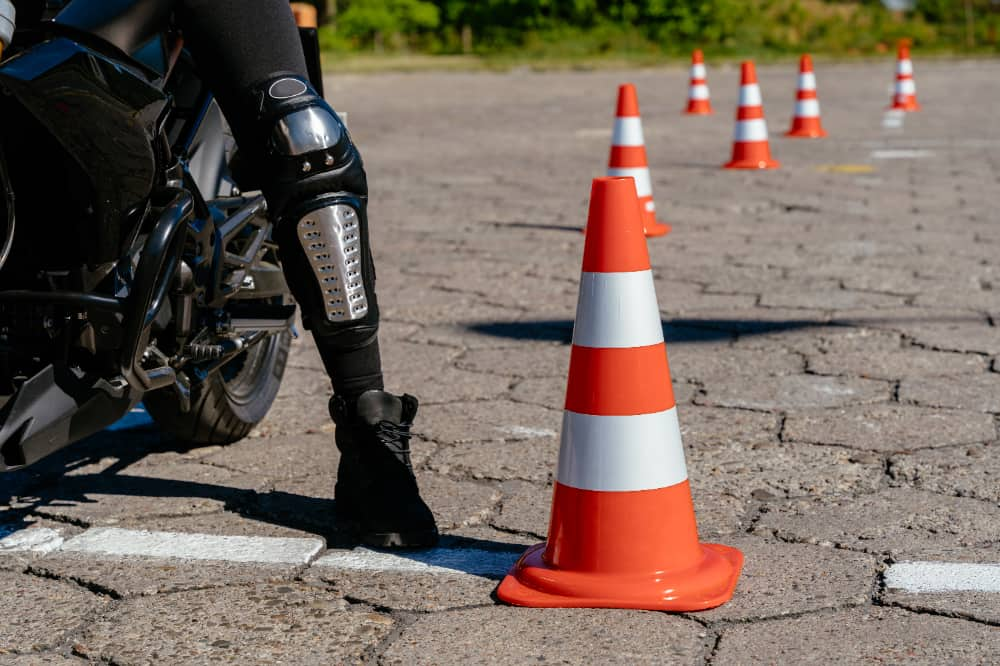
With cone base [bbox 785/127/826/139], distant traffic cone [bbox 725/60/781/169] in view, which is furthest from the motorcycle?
cone base [bbox 785/127/826/139]

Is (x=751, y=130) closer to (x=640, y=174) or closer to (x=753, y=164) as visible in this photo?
(x=753, y=164)

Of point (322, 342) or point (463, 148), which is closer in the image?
point (322, 342)

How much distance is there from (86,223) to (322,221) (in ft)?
1.31

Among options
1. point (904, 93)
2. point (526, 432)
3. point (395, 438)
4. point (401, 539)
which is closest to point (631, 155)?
point (526, 432)

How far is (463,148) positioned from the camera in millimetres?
10523

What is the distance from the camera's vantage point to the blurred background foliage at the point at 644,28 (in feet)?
109

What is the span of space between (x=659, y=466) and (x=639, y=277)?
0.31 m

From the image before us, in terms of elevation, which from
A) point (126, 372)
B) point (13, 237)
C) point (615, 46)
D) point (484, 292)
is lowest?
point (615, 46)

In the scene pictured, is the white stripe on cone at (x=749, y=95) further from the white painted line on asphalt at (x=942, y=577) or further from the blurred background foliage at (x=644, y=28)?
the blurred background foliage at (x=644, y=28)

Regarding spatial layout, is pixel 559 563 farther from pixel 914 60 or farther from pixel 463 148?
pixel 914 60

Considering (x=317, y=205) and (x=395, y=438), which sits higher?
(x=317, y=205)

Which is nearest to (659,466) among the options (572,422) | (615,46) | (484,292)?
(572,422)

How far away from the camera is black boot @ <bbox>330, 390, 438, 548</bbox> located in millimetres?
2615

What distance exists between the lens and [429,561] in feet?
8.34
